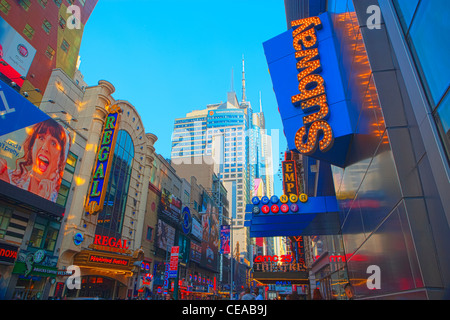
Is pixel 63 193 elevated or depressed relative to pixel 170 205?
depressed

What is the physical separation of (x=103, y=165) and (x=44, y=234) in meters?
8.47

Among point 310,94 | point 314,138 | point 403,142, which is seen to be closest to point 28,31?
point 310,94

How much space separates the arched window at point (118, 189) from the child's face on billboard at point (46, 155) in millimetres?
8941

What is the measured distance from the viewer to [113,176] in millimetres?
35406

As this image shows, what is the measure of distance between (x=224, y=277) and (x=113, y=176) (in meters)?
71.3

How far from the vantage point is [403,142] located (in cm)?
643

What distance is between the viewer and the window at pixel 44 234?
23.7 m

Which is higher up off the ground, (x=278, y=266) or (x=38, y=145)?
(x=38, y=145)

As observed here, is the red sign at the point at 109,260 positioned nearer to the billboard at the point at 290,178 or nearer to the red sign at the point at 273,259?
the red sign at the point at 273,259

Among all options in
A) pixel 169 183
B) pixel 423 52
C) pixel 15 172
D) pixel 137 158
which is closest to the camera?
pixel 423 52

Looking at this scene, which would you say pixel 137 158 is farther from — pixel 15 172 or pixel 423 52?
pixel 423 52

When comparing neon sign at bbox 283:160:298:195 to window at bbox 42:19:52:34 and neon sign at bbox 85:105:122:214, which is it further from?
window at bbox 42:19:52:34

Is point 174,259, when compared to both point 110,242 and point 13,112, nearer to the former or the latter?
point 110,242
